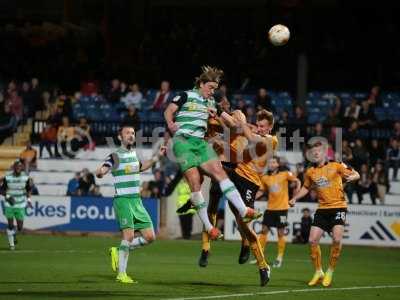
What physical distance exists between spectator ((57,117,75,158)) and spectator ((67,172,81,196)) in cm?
206

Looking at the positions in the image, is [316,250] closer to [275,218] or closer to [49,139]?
[275,218]

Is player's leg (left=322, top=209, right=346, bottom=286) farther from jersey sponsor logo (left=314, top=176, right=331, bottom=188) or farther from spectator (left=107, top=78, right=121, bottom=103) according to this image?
spectator (left=107, top=78, right=121, bottom=103)

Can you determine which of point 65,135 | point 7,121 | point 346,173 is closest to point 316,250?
point 346,173

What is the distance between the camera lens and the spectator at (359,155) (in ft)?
97.5

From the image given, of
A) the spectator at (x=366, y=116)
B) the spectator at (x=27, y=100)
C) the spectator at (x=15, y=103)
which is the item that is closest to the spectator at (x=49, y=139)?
the spectator at (x=15, y=103)

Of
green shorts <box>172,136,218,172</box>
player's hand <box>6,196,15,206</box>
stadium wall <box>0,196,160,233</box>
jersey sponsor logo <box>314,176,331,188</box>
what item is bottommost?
stadium wall <box>0,196,160,233</box>

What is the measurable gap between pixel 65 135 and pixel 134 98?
255 cm

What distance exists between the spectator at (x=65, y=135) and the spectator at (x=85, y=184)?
219 centimetres

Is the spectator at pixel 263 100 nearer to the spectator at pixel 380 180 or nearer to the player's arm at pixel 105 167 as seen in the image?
the spectator at pixel 380 180

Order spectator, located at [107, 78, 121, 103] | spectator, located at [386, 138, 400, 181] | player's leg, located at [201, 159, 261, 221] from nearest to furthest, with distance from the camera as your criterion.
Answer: player's leg, located at [201, 159, 261, 221]
spectator, located at [386, 138, 400, 181]
spectator, located at [107, 78, 121, 103]

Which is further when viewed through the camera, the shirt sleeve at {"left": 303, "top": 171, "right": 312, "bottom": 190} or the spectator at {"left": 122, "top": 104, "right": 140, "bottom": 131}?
the spectator at {"left": 122, "top": 104, "right": 140, "bottom": 131}

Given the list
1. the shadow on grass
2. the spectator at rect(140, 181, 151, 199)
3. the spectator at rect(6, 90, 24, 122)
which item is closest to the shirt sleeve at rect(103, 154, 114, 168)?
the shadow on grass

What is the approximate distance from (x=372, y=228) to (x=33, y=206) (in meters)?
9.40

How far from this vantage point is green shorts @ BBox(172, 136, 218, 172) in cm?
1468
